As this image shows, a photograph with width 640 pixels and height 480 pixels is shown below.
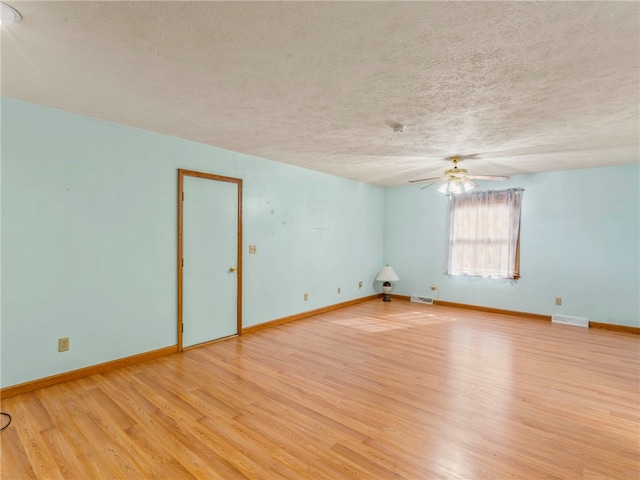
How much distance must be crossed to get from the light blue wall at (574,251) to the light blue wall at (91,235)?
417 cm

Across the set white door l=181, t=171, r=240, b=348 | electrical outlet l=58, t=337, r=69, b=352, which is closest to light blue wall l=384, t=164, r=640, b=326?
white door l=181, t=171, r=240, b=348

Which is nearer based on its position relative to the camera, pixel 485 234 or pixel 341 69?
pixel 341 69

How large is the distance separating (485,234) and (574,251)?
1.28 m

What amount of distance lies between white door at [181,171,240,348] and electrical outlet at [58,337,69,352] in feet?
3.55

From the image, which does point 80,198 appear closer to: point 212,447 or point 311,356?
point 212,447

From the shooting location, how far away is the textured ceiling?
62.2 inches

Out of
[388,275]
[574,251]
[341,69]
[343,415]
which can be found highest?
[341,69]

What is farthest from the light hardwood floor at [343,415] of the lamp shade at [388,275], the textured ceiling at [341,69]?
the lamp shade at [388,275]

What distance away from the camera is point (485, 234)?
226 inches

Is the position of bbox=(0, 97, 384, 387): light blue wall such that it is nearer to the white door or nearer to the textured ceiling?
the white door

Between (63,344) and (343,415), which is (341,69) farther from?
(63,344)

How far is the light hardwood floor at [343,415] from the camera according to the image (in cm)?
188

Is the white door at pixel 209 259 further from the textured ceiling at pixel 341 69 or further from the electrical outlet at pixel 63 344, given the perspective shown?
the electrical outlet at pixel 63 344

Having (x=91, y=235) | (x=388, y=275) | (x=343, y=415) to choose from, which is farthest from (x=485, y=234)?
(x=91, y=235)
